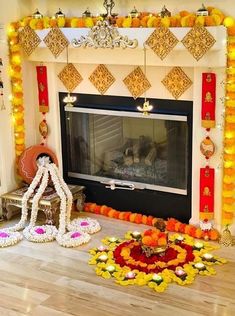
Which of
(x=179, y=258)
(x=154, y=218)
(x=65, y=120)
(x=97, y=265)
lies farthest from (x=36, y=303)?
(x=65, y=120)

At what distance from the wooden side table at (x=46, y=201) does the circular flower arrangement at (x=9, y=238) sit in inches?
13.8

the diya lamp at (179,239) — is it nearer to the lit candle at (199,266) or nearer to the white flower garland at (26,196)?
the lit candle at (199,266)

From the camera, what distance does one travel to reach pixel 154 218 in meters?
5.27

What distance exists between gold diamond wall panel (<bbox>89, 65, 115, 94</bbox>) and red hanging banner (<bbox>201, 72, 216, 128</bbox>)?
38.2 inches

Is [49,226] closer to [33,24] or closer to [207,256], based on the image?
[207,256]

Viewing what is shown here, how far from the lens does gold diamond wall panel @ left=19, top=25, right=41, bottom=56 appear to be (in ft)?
16.9

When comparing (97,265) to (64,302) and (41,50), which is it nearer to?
(64,302)

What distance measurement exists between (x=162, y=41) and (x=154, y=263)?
188 cm

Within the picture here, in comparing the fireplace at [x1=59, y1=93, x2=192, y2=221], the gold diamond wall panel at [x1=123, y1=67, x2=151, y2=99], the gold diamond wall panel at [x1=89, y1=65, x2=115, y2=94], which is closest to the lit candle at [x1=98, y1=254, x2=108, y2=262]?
the fireplace at [x1=59, y1=93, x2=192, y2=221]

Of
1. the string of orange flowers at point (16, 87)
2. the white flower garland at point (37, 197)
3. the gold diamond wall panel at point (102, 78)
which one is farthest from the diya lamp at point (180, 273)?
the string of orange flowers at point (16, 87)

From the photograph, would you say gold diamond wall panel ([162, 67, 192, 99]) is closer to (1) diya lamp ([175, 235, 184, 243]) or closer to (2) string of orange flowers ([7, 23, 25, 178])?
(1) diya lamp ([175, 235, 184, 243])

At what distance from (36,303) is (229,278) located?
1.51 metres

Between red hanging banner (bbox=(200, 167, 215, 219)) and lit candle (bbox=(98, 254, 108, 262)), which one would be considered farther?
red hanging banner (bbox=(200, 167, 215, 219))

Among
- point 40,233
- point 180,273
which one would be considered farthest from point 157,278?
point 40,233
